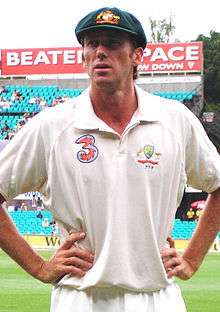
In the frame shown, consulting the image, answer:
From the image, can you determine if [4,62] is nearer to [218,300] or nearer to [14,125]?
[14,125]

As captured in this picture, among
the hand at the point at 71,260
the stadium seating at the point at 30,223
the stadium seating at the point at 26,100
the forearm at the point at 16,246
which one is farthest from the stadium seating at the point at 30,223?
the hand at the point at 71,260

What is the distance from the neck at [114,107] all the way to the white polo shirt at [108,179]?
0.11ft

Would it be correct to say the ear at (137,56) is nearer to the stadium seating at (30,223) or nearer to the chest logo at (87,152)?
the chest logo at (87,152)

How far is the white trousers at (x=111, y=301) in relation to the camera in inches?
131

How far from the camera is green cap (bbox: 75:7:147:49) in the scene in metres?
3.32

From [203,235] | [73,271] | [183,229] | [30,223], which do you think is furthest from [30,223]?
[73,271]

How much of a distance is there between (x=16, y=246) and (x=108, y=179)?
49cm

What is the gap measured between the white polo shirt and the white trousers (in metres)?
0.03

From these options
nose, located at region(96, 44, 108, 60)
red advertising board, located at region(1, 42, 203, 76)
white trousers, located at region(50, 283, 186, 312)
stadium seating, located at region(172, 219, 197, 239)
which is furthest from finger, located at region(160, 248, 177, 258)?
red advertising board, located at region(1, 42, 203, 76)

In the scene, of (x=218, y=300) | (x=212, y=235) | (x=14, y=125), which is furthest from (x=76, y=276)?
(x=14, y=125)

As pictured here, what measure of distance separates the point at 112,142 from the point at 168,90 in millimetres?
39351

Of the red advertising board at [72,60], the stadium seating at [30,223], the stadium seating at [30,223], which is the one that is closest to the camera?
the stadium seating at [30,223]

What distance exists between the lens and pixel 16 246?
11.5 ft

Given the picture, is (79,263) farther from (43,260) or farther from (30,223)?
(30,223)
